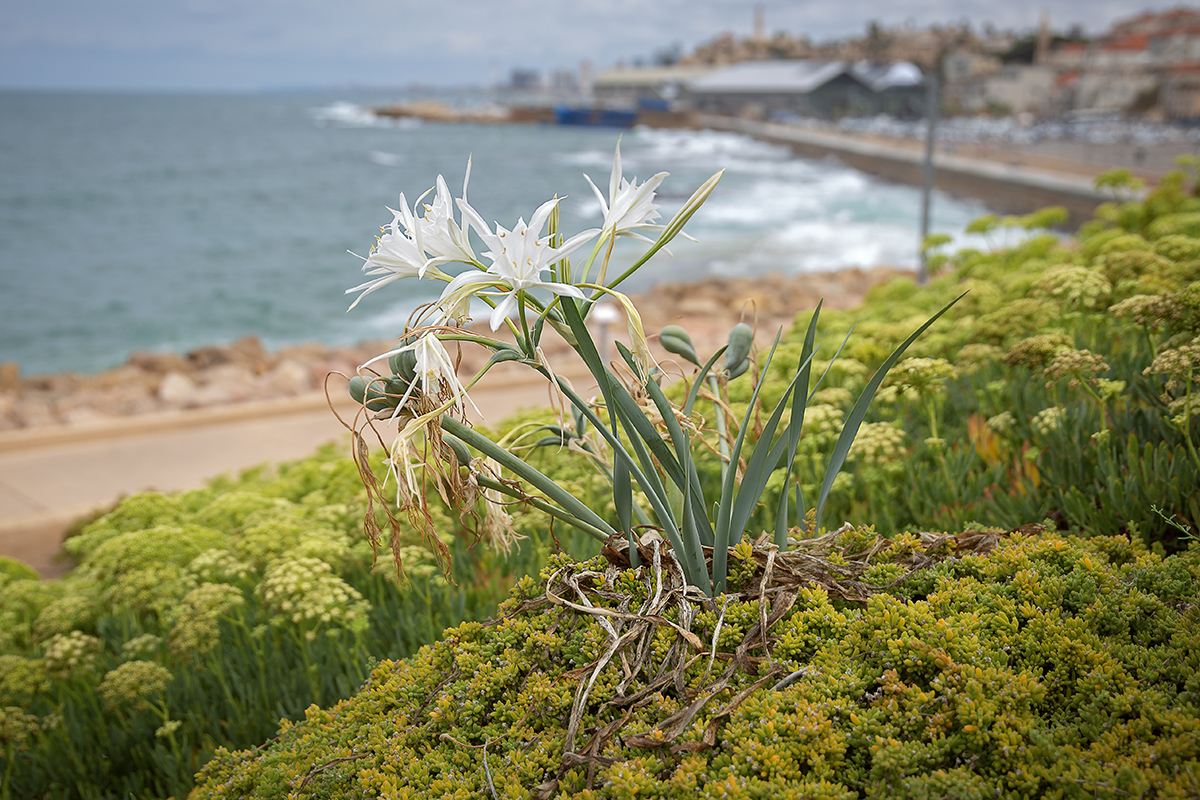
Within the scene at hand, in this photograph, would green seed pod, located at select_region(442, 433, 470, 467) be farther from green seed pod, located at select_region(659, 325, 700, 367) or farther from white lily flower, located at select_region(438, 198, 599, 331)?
green seed pod, located at select_region(659, 325, 700, 367)

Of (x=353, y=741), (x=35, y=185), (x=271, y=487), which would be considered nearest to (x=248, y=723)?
(x=353, y=741)

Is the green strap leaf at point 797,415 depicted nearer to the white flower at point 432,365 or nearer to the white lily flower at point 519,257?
the white lily flower at point 519,257

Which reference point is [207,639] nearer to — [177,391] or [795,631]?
[795,631]

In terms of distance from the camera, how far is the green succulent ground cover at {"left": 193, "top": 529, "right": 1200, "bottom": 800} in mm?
1417

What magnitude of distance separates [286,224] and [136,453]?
30.3 meters

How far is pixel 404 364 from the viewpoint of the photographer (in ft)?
4.94

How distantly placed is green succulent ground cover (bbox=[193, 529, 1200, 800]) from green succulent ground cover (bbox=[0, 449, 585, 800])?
2.38 ft

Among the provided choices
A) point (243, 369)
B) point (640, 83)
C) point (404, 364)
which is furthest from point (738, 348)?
point (640, 83)

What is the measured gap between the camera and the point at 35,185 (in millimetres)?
47906

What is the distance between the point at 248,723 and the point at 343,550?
0.63 metres

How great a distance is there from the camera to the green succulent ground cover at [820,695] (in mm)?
1417

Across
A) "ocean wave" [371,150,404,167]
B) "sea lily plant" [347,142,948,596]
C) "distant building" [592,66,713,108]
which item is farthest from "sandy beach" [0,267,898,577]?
"distant building" [592,66,713,108]

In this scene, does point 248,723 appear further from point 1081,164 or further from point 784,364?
point 1081,164

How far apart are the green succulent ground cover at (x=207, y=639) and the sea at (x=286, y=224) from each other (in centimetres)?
166
